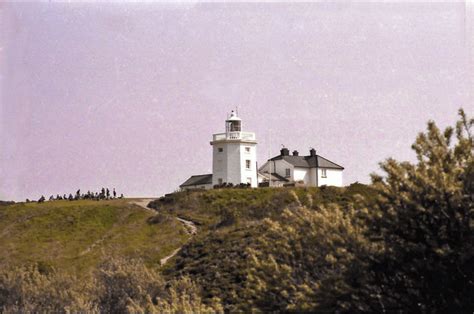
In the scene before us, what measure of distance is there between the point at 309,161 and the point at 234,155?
7535mm

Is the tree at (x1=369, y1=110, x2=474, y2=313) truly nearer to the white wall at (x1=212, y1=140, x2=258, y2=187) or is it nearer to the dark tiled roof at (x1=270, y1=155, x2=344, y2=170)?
the white wall at (x1=212, y1=140, x2=258, y2=187)

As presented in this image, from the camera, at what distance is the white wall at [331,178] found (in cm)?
7488

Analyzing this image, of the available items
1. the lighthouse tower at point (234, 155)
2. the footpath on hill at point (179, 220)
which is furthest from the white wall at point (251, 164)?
the footpath on hill at point (179, 220)

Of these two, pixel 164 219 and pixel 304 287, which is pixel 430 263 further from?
pixel 164 219

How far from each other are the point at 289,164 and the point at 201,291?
39.3 m

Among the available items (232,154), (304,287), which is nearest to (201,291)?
(304,287)

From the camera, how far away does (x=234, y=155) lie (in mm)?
72875

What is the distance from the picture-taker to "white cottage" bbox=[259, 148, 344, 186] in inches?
2943

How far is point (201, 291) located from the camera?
36750 millimetres

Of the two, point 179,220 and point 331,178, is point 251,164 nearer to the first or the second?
point 331,178

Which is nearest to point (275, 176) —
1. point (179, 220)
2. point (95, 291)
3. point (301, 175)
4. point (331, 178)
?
point (301, 175)

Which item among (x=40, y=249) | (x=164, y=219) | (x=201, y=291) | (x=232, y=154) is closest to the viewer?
(x=201, y=291)

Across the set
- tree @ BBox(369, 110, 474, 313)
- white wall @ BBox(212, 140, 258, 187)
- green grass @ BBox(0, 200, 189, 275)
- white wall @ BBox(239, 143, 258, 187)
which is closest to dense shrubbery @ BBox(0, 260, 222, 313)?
green grass @ BBox(0, 200, 189, 275)

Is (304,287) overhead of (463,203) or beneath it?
beneath
